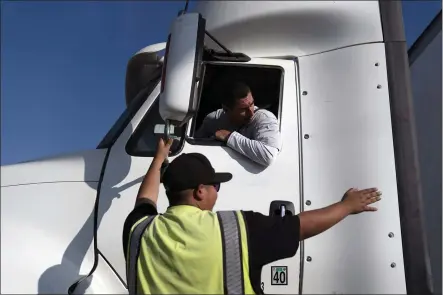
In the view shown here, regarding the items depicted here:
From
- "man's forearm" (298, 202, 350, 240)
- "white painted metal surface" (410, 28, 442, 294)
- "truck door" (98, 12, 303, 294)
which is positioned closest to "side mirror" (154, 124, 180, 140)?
"truck door" (98, 12, 303, 294)

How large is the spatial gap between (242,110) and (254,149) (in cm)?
32

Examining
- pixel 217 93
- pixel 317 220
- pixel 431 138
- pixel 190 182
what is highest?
pixel 217 93

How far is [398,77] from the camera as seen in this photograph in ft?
10.2

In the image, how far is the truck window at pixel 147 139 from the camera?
309 cm

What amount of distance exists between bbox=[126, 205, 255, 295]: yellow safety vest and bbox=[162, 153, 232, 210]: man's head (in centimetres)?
9

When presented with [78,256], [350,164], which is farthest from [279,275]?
[78,256]

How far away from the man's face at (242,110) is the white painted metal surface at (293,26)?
1.35 ft

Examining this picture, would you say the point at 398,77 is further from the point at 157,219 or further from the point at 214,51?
the point at 157,219

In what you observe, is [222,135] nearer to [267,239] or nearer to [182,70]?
[182,70]

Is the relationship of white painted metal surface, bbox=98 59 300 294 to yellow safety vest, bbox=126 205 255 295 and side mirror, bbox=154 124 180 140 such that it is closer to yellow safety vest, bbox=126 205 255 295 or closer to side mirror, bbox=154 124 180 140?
side mirror, bbox=154 124 180 140

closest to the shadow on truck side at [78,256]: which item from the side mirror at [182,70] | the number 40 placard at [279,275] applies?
the side mirror at [182,70]

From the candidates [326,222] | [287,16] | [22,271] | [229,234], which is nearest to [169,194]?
[229,234]

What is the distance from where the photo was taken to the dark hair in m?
3.20

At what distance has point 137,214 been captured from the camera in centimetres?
202
